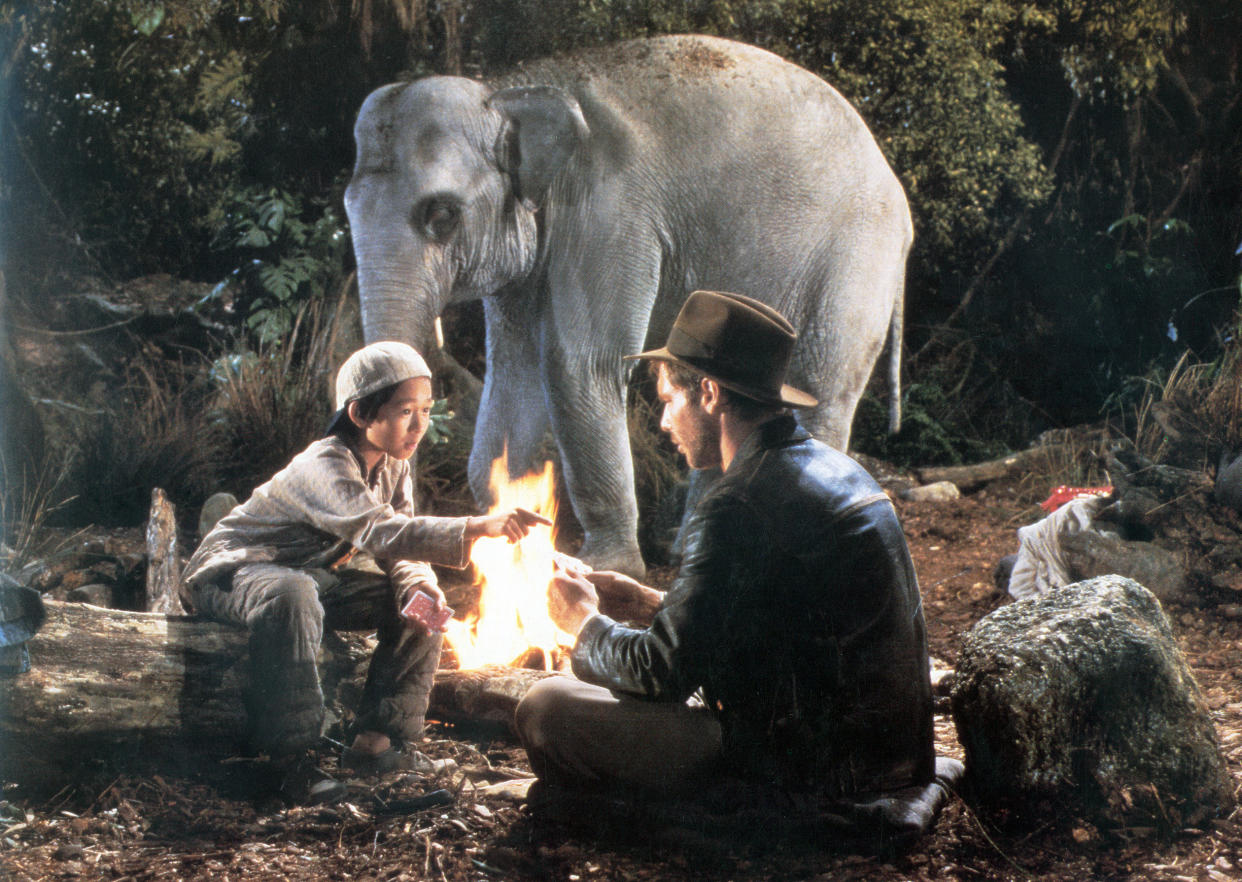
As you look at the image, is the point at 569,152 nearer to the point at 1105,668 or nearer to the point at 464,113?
the point at 464,113

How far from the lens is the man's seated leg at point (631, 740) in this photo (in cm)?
227

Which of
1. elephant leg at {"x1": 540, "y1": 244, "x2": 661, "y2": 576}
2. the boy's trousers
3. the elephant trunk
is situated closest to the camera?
the boy's trousers

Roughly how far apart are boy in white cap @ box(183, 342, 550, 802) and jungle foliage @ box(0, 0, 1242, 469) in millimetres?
1856

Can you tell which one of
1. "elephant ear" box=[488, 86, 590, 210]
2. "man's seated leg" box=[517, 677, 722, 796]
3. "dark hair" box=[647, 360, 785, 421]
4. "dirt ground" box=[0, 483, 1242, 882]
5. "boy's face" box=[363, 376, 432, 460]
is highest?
"elephant ear" box=[488, 86, 590, 210]

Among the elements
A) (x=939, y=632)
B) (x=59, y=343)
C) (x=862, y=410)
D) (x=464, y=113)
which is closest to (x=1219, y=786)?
(x=939, y=632)

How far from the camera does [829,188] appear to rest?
4426mm

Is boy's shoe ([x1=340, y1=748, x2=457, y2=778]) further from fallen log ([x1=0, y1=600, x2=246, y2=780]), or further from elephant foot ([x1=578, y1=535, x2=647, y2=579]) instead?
elephant foot ([x1=578, y1=535, x2=647, y2=579])

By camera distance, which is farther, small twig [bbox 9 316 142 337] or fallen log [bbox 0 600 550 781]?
small twig [bbox 9 316 142 337]

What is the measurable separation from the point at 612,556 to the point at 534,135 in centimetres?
154

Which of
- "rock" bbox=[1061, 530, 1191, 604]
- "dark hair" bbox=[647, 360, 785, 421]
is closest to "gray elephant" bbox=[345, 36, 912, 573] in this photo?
"rock" bbox=[1061, 530, 1191, 604]

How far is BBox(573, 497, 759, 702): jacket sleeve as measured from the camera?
2.08 meters

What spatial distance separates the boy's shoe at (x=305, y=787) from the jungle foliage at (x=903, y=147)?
231cm

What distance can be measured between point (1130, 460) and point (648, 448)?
6.62 feet

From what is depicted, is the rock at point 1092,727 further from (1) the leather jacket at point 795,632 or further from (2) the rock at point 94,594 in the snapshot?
(2) the rock at point 94,594
